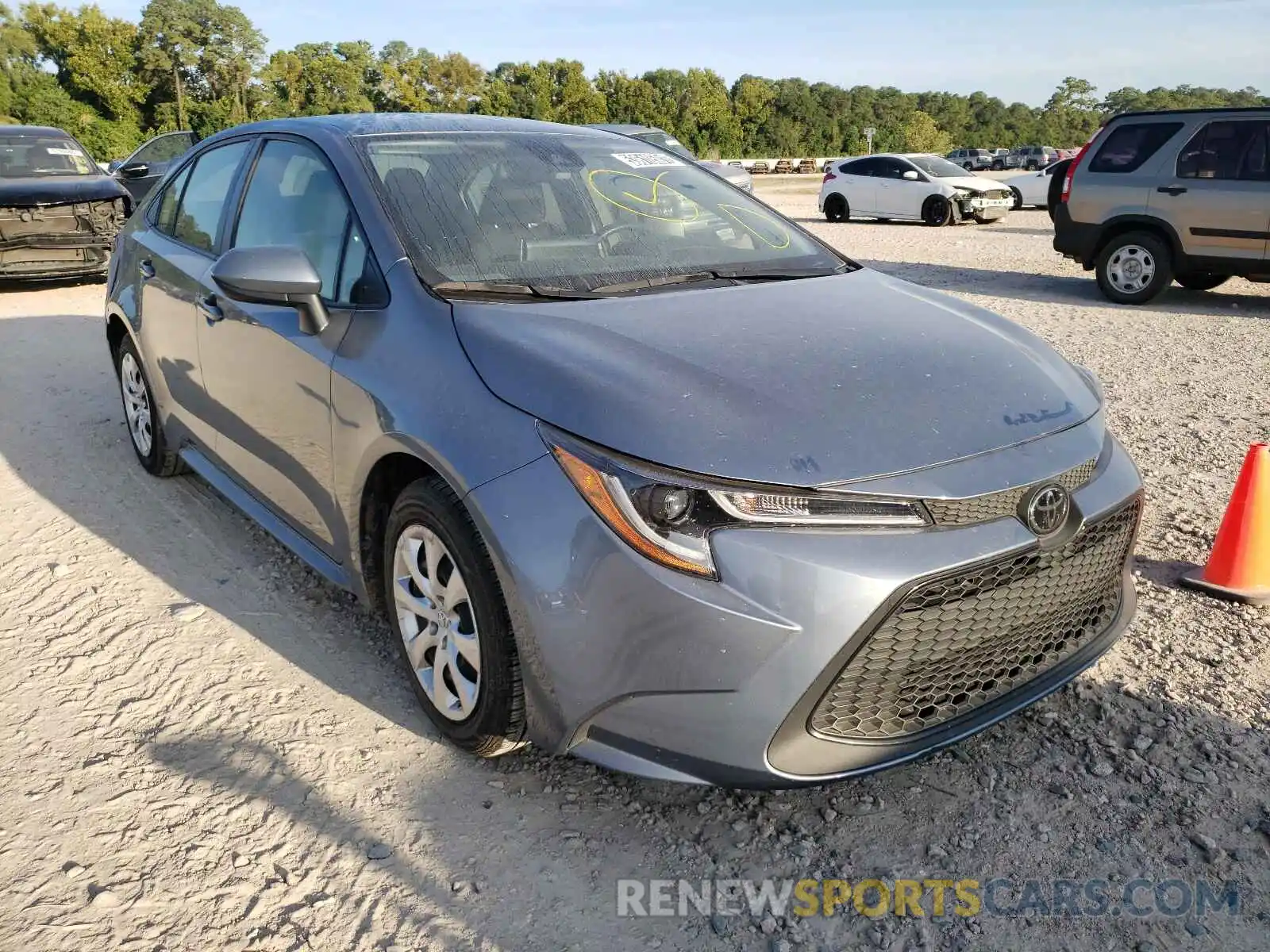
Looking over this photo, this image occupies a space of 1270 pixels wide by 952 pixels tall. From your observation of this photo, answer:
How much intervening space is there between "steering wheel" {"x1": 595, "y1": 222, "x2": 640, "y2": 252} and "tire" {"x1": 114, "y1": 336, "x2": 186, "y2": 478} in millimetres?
2471

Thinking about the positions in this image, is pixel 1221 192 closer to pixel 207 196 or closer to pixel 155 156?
pixel 207 196

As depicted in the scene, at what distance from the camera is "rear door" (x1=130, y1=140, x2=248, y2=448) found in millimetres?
3941

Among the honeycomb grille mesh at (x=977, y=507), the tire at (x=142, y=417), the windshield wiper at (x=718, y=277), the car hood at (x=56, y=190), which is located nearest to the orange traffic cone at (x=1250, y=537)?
the windshield wiper at (x=718, y=277)

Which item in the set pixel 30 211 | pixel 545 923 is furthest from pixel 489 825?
pixel 30 211

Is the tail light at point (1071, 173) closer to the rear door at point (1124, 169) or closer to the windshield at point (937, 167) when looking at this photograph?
the rear door at point (1124, 169)

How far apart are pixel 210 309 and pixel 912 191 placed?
18.6 meters

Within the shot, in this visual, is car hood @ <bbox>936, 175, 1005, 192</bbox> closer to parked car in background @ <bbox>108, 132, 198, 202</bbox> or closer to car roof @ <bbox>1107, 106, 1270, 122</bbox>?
car roof @ <bbox>1107, 106, 1270, 122</bbox>

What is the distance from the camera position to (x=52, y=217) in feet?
32.9

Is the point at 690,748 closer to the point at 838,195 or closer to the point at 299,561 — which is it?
the point at 299,561

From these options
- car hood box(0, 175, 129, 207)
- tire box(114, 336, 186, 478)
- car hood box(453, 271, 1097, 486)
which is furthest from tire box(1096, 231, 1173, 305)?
car hood box(0, 175, 129, 207)

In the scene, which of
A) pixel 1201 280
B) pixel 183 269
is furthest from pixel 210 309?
pixel 1201 280

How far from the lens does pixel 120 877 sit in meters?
2.31

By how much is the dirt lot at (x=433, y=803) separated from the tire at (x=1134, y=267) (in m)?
7.06

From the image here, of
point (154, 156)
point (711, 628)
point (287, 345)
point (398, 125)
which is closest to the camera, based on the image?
point (711, 628)
